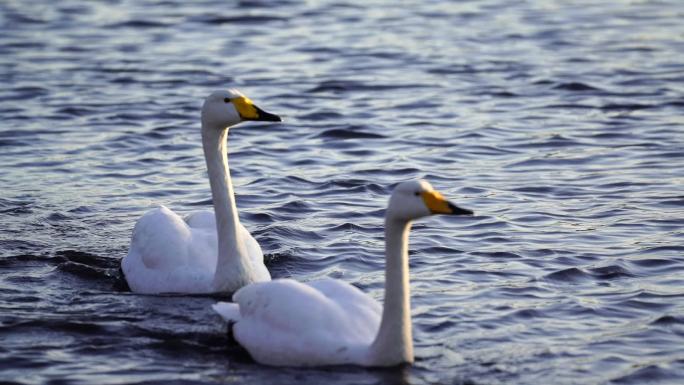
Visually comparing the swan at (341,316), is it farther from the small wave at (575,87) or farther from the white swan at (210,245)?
the small wave at (575,87)

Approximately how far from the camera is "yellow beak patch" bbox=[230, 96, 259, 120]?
10125 millimetres

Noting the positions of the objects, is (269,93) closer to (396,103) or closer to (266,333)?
(396,103)

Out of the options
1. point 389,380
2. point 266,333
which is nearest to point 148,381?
point 266,333

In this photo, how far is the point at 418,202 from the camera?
26.5ft

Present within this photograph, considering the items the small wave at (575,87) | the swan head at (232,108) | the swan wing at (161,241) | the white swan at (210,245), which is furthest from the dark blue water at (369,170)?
the swan head at (232,108)

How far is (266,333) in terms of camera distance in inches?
339

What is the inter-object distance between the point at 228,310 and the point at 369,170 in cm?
577

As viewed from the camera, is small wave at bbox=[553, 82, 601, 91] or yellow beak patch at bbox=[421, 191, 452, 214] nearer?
yellow beak patch at bbox=[421, 191, 452, 214]

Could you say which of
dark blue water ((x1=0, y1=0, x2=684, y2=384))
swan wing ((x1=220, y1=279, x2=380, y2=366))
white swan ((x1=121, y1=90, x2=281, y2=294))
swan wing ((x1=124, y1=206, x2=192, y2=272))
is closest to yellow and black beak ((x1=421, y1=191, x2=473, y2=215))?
swan wing ((x1=220, y1=279, x2=380, y2=366))

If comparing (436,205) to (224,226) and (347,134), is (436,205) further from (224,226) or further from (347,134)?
(347,134)

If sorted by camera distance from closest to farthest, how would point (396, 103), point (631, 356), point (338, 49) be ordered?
point (631, 356) < point (396, 103) < point (338, 49)

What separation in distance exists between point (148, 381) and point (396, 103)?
33.7 ft

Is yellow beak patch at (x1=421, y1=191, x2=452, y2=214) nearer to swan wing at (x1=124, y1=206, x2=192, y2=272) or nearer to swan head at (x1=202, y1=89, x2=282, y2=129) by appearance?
swan head at (x1=202, y1=89, x2=282, y2=129)

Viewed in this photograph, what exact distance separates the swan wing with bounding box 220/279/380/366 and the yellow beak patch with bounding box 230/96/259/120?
1764mm
